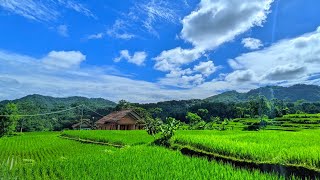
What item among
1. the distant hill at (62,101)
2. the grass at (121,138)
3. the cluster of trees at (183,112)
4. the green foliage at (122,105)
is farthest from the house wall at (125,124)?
Result: the distant hill at (62,101)

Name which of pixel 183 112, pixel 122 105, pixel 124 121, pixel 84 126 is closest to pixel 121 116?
pixel 124 121

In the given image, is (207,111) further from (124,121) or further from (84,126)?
(84,126)

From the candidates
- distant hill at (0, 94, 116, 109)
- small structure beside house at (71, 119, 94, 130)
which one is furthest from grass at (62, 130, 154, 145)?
distant hill at (0, 94, 116, 109)

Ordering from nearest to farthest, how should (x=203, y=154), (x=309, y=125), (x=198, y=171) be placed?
(x=198, y=171)
(x=203, y=154)
(x=309, y=125)

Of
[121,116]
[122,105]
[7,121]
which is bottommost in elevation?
[7,121]

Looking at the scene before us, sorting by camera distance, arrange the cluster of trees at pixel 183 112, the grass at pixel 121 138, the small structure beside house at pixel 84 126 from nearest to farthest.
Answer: the grass at pixel 121 138 < the cluster of trees at pixel 183 112 < the small structure beside house at pixel 84 126

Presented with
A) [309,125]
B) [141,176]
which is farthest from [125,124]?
[141,176]

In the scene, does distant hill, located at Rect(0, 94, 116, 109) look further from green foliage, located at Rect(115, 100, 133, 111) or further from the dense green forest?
green foliage, located at Rect(115, 100, 133, 111)

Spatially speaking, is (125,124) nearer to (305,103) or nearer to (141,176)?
(305,103)

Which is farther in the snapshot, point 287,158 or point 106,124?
point 106,124

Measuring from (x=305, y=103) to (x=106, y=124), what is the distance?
3155 centimetres

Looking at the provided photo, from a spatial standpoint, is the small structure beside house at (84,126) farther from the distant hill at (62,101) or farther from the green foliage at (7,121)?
the distant hill at (62,101)

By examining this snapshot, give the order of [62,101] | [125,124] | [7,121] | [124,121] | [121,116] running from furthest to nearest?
1. [62,101]
2. [125,124]
3. [124,121]
4. [121,116]
5. [7,121]

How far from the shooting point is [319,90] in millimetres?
70312
